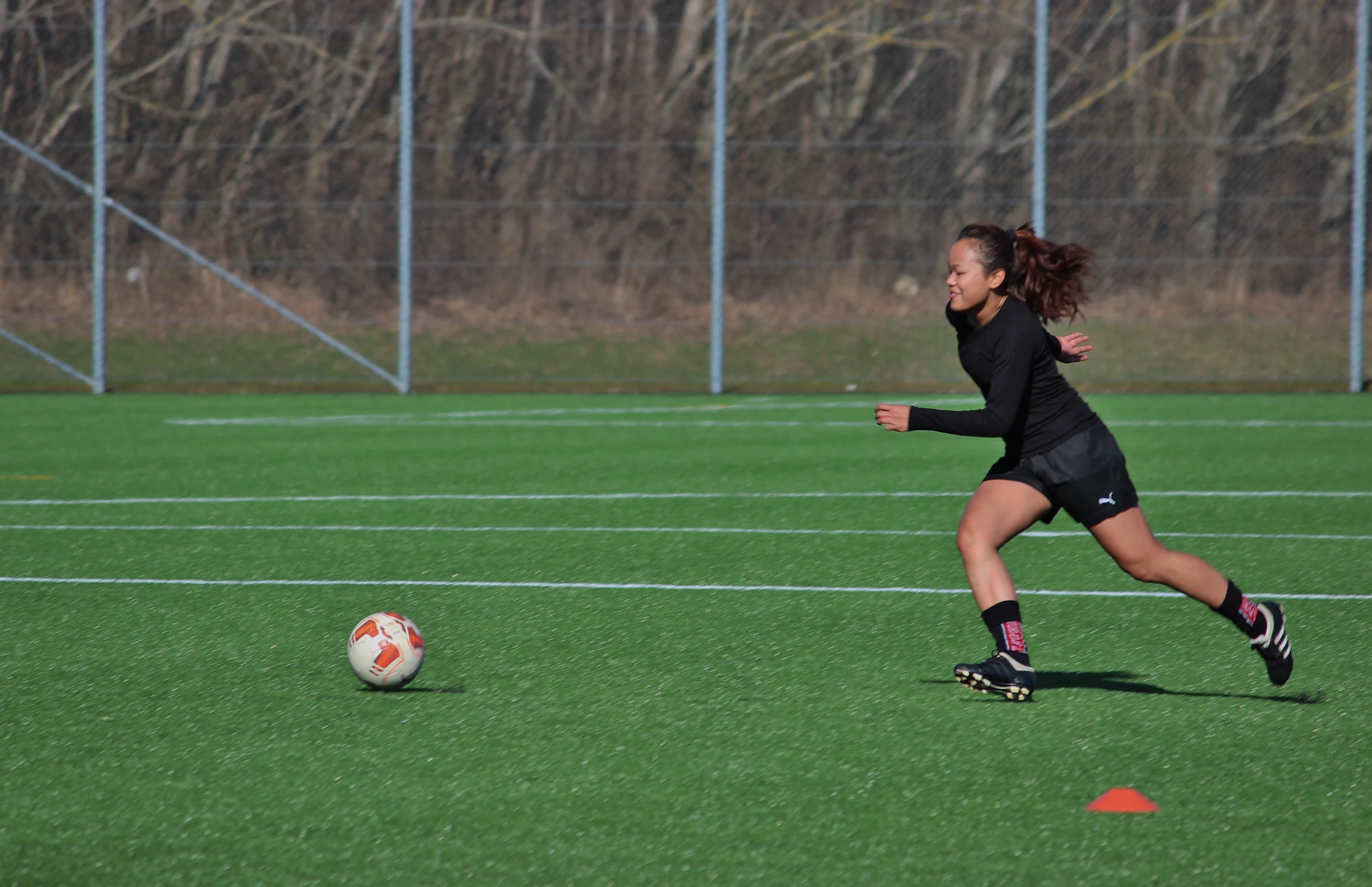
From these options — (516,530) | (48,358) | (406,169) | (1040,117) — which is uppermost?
(1040,117)

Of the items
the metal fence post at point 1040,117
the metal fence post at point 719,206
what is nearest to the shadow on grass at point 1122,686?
the metal fence post at point 1040,117

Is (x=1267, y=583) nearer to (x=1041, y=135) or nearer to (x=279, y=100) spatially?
(x=1041, y=135)

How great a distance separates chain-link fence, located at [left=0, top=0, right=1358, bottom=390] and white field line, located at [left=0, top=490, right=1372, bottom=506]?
27.0 feet

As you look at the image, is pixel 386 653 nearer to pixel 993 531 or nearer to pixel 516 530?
pixel 993 531

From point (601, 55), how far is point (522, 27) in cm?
145

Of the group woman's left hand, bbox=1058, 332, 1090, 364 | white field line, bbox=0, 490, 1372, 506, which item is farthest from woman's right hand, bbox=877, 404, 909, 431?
white field line, bbox=0, 490, 1372, 506

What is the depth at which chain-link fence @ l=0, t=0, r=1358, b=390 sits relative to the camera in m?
18.5

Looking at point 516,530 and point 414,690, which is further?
point 516,530

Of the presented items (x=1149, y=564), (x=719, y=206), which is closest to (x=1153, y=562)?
(x=1149, y=564)

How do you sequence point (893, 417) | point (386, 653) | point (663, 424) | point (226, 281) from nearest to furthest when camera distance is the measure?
1. point (893, 417)
2. point (386, 653)
3. point (663, 424)
4. point (226, 281)

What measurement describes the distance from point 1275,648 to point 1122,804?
1407mm

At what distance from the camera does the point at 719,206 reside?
58.5ft

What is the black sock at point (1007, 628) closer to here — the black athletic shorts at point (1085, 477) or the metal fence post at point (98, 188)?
the black athletic shorts at point (1085, 477)

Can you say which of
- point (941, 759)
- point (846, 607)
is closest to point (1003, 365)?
point (941, 759)
